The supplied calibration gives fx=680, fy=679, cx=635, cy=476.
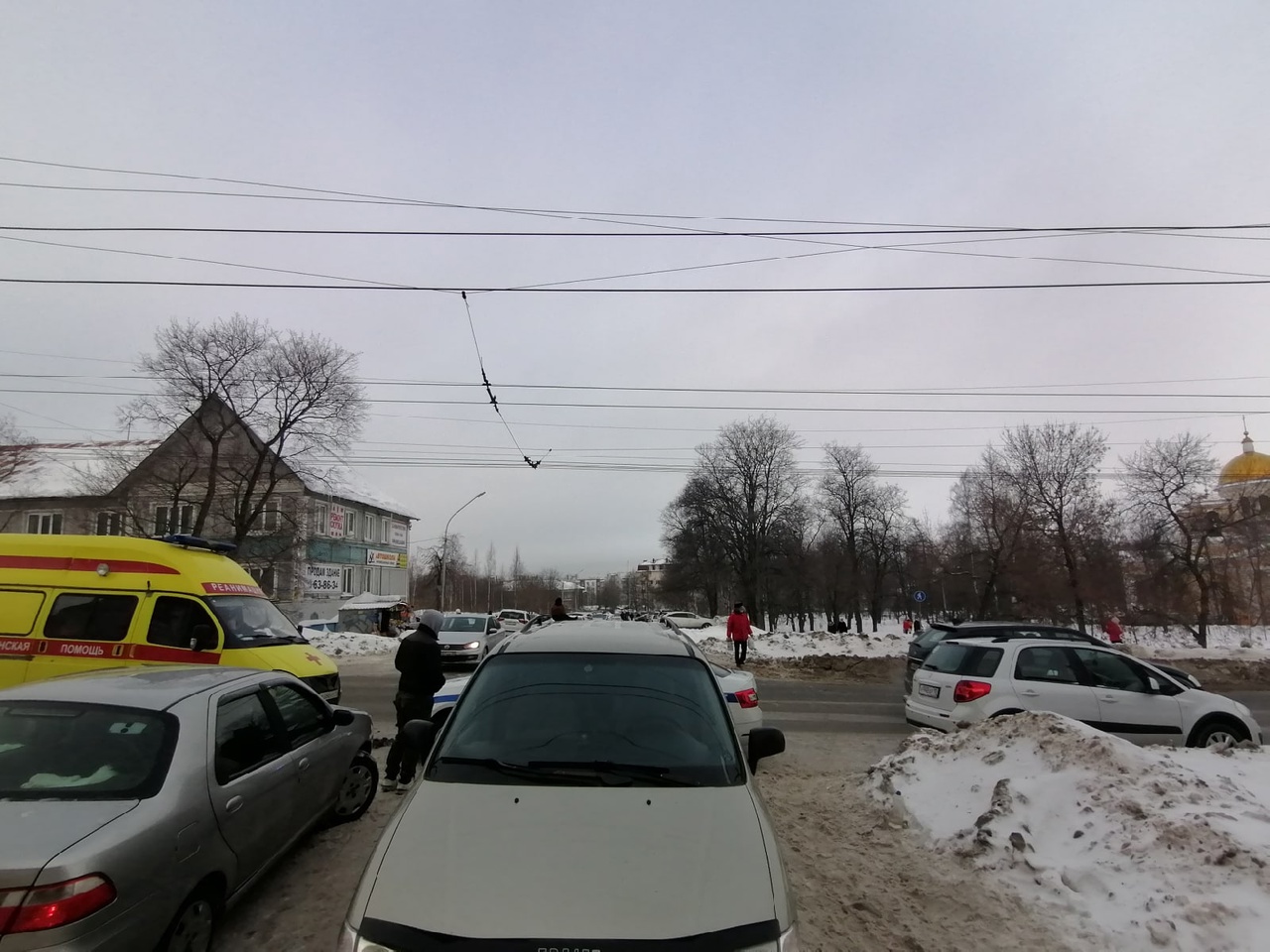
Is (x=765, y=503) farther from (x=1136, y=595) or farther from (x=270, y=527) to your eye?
(x=270, y=527)

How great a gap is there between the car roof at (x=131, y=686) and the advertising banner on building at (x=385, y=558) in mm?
51484

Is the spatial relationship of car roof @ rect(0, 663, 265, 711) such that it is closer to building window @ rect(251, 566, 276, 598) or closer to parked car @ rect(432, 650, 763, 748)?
parked car @ rect(432, 650, 763, 748)

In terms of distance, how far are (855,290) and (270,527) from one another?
3109 centimetres

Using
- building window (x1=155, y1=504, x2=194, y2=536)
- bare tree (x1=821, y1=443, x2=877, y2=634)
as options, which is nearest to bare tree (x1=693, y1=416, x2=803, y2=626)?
bare tree (x1=821, y1=443, x2=877, y2=634)

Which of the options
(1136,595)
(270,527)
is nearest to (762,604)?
(1136,595)

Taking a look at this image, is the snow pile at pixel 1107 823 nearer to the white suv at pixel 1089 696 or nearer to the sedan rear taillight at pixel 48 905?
the white suv at pixel 1089 696

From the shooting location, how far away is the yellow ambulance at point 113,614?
322 inches

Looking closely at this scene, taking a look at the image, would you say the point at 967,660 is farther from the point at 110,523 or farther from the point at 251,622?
the point at 110,523

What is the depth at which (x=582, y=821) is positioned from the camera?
2.79 m

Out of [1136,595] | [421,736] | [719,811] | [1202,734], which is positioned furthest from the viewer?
[1136,595]

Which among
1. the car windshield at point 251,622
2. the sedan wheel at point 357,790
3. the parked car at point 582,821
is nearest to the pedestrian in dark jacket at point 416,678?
the sedan wheel at point 357,790

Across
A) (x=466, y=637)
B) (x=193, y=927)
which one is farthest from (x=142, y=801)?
(x=466, y=637)

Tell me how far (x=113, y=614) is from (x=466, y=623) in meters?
13.6

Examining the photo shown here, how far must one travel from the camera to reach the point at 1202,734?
338 inches
